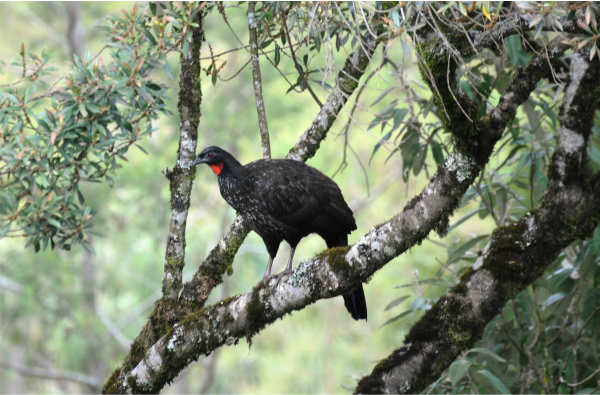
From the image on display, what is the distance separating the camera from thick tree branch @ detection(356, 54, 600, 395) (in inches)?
83.7

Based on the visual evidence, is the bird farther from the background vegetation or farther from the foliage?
the background vegetation

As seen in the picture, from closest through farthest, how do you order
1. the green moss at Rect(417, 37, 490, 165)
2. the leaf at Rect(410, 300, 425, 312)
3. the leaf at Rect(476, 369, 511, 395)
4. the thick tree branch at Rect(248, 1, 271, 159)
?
the green moss at Rect(417, 37, 490, 165) < the leaf at Rect(476, 369, 511, 395) < the thick tree branch at Rect(248, 1, 271, 159) < the leaf at Rect(410, 300, 425, 312)

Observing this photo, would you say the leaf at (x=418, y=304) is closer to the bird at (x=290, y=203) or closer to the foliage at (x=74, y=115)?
the bird at (x=290, y=203)

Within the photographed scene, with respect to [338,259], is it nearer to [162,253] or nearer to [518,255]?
[518,255]

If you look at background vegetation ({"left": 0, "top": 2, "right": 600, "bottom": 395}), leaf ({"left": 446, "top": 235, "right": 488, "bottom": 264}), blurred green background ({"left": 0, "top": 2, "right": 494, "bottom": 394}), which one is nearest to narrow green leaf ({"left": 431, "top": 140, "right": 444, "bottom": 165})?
leaf ({"left": 446, "top": 235, "right": 488, "bottom": 264})

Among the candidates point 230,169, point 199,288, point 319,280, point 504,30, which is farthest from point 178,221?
point 504,30

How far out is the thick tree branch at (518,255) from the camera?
6.97 ft

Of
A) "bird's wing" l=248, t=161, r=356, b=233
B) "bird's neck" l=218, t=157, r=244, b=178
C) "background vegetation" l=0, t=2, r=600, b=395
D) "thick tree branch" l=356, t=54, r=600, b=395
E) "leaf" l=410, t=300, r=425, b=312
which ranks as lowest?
"thick tree branch" l=356, t=54, r=600, b=395

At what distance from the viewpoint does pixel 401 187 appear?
12609 mm

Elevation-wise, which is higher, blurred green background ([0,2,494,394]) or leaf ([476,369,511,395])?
blurred green background ([0,2,494,394])

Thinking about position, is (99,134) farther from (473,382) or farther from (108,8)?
(108,8)

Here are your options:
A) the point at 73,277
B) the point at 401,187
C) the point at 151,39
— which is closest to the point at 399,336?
the point at 401,187

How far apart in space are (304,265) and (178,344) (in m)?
0.67

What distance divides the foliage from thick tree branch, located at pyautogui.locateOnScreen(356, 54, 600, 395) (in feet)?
5.41
